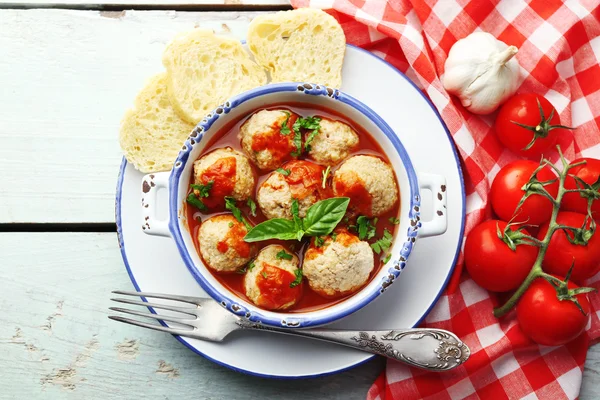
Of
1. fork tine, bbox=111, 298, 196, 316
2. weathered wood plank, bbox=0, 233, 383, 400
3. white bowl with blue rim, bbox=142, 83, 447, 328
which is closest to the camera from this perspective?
white bowl with blue rim, bbox=142, 83, 447, 328

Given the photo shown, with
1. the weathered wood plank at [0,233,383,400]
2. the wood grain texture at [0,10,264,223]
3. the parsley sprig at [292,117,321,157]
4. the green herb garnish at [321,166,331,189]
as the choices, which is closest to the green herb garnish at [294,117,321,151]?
the parsley sprig at [292,117,321,157]

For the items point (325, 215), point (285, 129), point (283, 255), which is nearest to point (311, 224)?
point (325, 215)

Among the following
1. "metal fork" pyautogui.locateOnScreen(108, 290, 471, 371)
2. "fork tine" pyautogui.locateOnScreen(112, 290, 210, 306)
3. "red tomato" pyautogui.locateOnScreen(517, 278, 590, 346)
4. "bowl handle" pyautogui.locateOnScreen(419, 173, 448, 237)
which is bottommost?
"metal fork" pyautogui.locateOnScreen(108, 290, 471, 371)

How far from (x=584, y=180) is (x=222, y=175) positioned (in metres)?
1.49

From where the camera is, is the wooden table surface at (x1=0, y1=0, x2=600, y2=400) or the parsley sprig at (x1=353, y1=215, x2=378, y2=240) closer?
the parsley sprig at (x1=353, y1=215, x2=378, y2=240)

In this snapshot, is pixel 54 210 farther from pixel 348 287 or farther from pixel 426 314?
pixel 426 314

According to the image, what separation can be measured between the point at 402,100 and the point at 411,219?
604 mm

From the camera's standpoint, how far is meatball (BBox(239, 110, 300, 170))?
2.21 meters

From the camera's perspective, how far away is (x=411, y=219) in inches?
82.4

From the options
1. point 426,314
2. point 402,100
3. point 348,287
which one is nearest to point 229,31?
point 402,100

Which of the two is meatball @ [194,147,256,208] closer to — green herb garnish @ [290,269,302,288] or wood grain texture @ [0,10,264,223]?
green herb garnish @ [290,269,302,288]

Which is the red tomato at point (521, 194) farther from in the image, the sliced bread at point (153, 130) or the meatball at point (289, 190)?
the sliced bread at point (153, 130)

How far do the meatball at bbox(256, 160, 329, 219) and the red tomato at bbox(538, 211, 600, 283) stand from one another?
1.03 m

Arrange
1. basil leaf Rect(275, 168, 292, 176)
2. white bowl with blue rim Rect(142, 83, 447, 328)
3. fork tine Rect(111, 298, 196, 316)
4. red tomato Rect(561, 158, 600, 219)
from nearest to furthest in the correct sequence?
1. white bowl with blue rim Rect(142, 83, 447, 328)
2. basil leaf Rect(275, 168, 292, 176)
3. fork tine Rect(111, 298, 196, 316)
4. red tomato Rect(561, 158, 600, 219)
